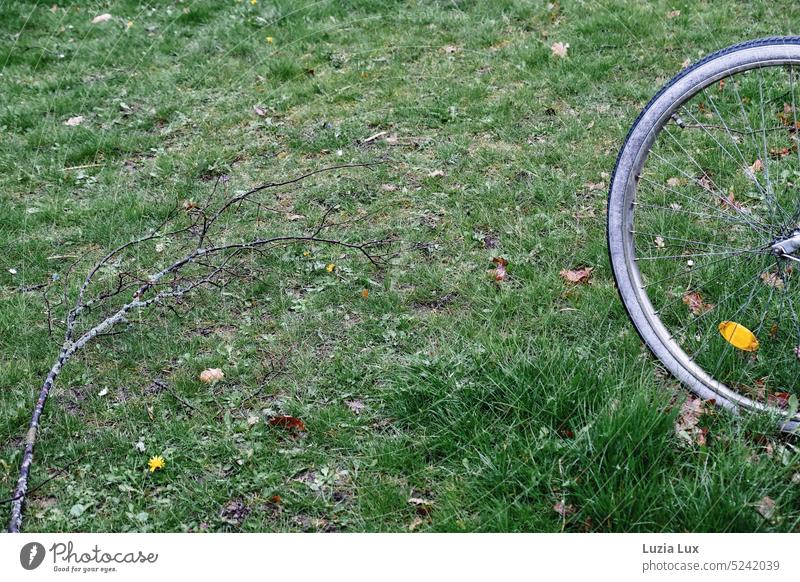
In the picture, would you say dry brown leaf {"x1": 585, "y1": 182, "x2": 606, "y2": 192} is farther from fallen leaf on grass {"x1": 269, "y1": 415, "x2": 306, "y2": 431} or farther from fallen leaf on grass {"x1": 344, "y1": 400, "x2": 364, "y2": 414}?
fallen leaf on grass {"x1": 269, "y1": 415, "x2": 306, "y2": 431}

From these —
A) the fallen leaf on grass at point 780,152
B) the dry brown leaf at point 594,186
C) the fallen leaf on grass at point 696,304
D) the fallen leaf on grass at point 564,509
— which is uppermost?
the fallen leaf on grass at point 564,509

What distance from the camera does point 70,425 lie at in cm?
268

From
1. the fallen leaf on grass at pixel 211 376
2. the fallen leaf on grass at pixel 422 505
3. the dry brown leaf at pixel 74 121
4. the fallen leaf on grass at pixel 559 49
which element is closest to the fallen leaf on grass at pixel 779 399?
the fallen leaf on grass at pixel 422 505

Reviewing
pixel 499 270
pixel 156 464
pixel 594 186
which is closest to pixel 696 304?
pixel 499 270

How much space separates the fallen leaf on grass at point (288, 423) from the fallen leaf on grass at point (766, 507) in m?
1.45

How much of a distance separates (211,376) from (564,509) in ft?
4.77

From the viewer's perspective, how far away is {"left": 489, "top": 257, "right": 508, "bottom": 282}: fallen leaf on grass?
10.7 feet

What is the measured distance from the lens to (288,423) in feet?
8.63

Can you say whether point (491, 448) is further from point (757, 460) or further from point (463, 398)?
point (757, 460)

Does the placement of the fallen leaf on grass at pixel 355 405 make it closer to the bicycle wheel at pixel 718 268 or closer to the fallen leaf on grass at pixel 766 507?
the bicycle wheel at pixel 718 268

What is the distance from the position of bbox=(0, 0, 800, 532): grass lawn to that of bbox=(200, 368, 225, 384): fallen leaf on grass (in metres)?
0.03

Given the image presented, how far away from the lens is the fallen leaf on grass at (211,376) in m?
2.87

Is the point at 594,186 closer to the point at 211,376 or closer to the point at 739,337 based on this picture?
the point at 739,337

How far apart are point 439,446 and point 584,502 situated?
0.52 m
